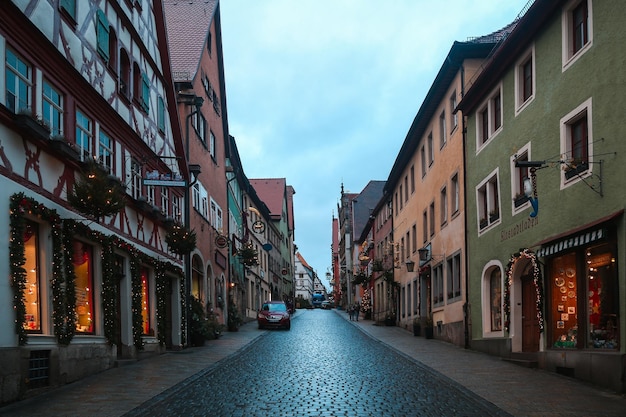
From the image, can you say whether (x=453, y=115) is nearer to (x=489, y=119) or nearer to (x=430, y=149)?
(x=489, y=119)

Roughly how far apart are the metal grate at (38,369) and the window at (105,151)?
5.02 m

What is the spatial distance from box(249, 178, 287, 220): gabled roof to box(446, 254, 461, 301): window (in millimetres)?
44672

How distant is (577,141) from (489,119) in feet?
20.8

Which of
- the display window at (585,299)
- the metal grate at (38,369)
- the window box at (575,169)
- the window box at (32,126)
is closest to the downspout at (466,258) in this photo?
the display window at (585,299)

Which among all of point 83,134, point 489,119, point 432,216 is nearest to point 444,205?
point 432,216

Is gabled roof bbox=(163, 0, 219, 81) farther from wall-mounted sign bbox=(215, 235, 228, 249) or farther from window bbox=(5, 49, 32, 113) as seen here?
window bbox=(5, 49, 32, 113)

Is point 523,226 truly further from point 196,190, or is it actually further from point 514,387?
point 196,190

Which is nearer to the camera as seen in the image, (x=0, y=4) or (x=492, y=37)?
(x=0, y=4)

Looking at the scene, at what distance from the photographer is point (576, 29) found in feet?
46.4

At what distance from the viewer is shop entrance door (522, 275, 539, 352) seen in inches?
666

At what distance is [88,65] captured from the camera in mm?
14719

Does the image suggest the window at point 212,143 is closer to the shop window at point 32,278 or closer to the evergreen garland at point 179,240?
the evergreen garland at point 179,240

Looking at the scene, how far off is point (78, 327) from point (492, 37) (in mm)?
16788

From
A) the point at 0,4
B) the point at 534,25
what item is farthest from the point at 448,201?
the point at 0,4
